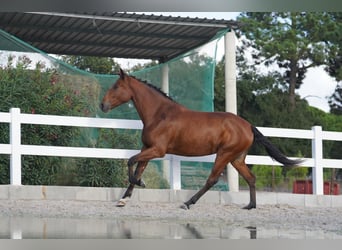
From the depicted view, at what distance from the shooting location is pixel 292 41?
25.3 m

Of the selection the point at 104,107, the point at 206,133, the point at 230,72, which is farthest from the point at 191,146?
the point at 230,72

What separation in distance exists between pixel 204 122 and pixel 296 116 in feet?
51.0

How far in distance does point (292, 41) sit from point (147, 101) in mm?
16945

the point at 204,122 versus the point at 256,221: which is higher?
the point at 204,122

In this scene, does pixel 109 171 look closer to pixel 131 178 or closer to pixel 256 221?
pixel 131 178

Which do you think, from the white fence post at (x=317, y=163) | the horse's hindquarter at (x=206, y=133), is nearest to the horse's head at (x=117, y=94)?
the horse's hindquarter at (x=206, y=133)

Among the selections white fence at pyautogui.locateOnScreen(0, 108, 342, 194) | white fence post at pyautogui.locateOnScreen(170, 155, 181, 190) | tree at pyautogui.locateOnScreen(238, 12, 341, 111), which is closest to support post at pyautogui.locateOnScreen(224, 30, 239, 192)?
white fence at pyautogui.locateOnScreen(0, 108, 342, 194)

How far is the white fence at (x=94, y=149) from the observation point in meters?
8.86

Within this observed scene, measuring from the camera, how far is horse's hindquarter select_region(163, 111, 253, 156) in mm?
9055

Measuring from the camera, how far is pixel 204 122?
29.9ft

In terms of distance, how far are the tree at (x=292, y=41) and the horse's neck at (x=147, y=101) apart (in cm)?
1609

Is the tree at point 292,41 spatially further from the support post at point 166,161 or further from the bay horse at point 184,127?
the bay horse at point 184,127

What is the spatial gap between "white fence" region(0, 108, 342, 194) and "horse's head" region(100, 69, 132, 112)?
49 centimetres
